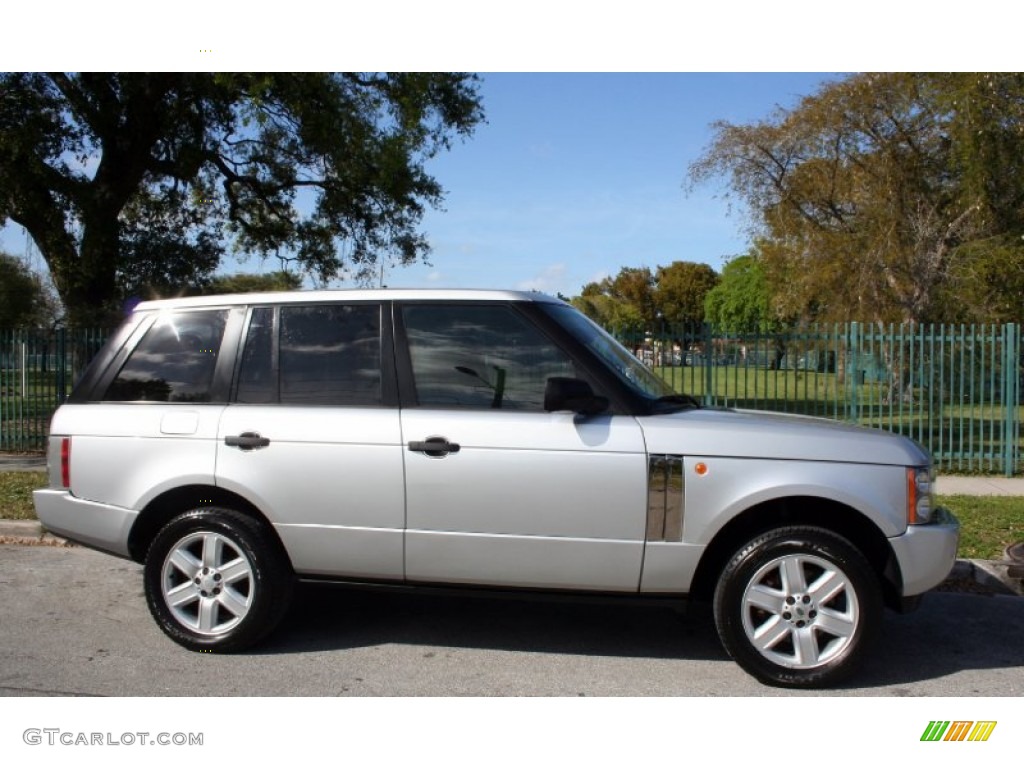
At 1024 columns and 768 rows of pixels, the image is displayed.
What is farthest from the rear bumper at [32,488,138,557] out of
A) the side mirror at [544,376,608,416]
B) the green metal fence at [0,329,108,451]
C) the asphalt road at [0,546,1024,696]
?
the green metal fence at [0,329,108,451]

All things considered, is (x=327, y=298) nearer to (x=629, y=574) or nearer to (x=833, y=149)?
(x=629, y=574)

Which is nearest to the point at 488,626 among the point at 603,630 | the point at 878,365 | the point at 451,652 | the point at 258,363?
the point at 451,652

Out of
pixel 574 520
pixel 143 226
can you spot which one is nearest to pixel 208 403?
pixel 574 520

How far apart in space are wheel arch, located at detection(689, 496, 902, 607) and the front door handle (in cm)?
134

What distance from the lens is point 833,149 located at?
20.8 meters

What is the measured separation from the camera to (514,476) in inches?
175

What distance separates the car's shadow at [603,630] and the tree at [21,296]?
31.6m

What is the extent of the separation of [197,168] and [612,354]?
12.8 meters

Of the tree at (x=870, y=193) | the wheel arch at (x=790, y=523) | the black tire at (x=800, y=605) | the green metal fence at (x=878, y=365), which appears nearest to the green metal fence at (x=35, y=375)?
the green metal fence at (x=878, y=365)

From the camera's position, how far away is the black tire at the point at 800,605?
432 cm

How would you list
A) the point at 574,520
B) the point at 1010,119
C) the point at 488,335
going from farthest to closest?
the point at 1010,119, the point at 488,335, the point at 574,520

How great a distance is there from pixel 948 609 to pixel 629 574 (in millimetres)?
2756

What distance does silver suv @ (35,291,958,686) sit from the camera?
4.37 meters

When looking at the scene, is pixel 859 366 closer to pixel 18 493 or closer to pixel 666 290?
pixel 18 493
